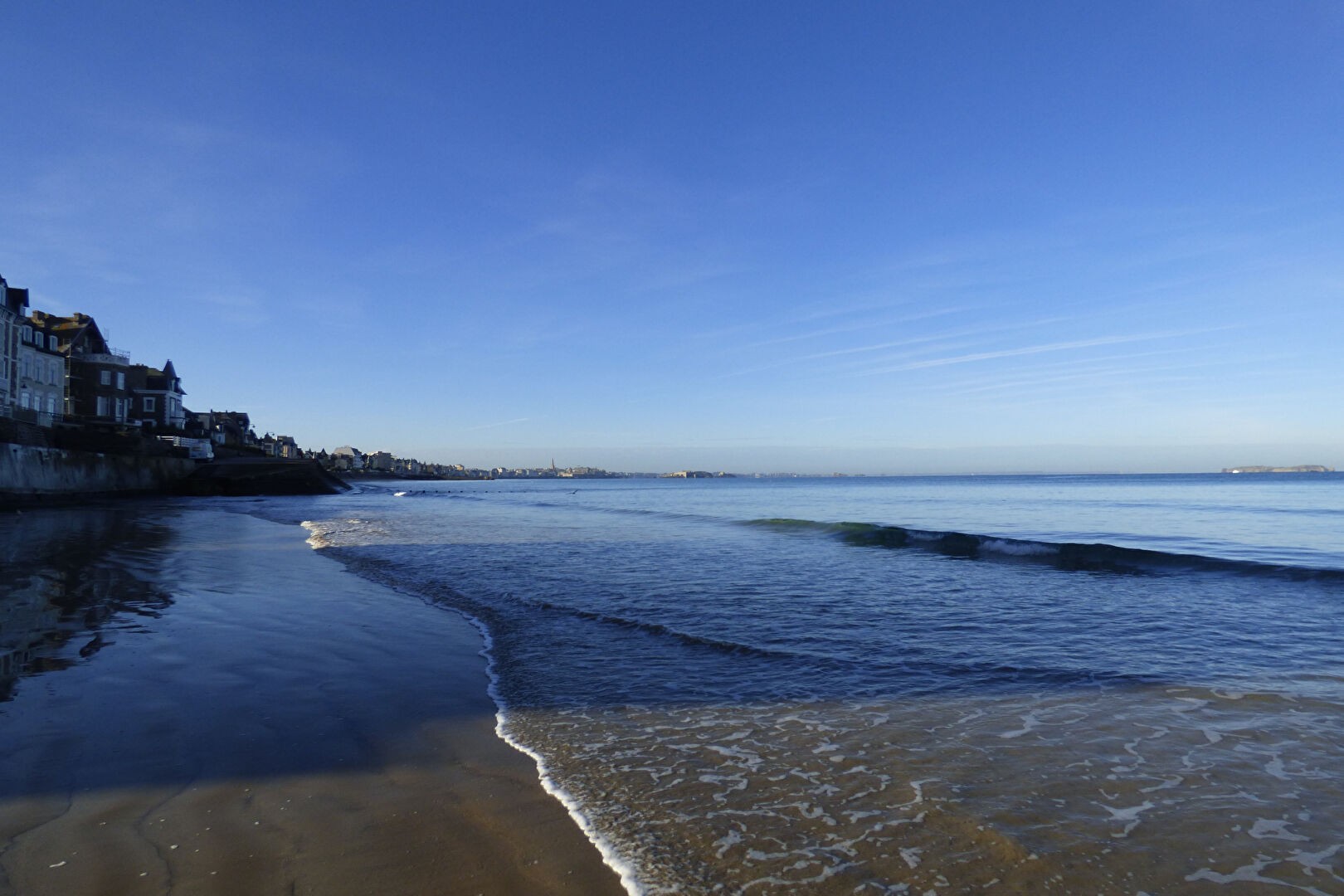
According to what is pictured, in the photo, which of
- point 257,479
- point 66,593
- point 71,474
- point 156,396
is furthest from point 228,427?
point 66,593

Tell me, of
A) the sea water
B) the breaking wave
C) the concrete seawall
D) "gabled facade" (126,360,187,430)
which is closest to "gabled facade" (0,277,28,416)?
the concrete seawall

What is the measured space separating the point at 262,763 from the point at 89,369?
241 feet

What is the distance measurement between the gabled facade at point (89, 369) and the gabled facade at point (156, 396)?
16.0 ft

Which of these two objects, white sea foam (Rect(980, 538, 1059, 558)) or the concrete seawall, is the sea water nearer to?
white sea foam (Rect(980, 538, 1059, 558))

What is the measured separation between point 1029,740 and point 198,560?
16.3 meters

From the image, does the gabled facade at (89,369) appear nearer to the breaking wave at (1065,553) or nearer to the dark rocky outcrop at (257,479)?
the dark rocky outcrop at (257,479)

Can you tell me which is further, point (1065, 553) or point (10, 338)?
point (10, 338)

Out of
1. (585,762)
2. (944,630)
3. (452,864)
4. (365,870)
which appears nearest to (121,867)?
(365,870)

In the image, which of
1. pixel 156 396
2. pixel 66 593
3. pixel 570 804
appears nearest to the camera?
pixel 570 804

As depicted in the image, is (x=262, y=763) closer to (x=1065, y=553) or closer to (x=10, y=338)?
(x=1065, y=553)

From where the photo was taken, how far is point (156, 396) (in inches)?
2867

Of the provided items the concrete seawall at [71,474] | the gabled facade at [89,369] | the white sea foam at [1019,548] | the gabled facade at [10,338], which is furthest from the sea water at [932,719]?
the gabled facade at [89,369]

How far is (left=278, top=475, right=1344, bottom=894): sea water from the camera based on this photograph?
3.64 meters

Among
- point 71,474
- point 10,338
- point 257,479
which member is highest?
point 10,338
